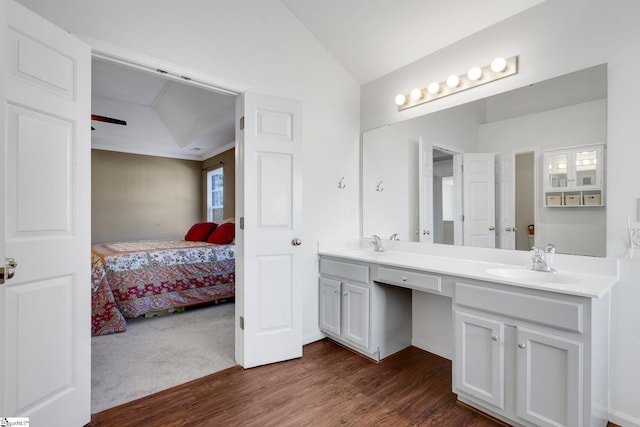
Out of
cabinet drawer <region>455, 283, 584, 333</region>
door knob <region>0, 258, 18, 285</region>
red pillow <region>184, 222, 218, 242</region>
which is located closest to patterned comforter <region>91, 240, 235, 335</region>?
red pillow <region>184, 222, 218, 242</region>

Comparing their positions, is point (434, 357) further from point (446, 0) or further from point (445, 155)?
point (446, 0)

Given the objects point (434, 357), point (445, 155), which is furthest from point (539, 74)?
point (434, 357)

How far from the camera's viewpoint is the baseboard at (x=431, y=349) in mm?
2598

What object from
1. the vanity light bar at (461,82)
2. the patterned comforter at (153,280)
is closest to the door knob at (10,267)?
the patterned comforter at (153,280)

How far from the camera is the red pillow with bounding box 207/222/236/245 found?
455 centimetres

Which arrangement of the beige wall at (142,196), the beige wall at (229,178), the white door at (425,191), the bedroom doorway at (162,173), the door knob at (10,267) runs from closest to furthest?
1. the door knob at (10,267)
2. the bedroom doorway at (162,173)
3. the white door at (425,191)
4. the beige wall at (229,178)
5. the beige wall at (142,196)

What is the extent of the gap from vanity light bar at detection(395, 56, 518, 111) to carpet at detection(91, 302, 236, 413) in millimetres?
2647

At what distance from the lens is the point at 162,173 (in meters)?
6.52

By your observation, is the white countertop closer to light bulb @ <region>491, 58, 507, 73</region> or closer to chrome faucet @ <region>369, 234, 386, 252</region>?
chrome faucet @ <region>369, 234, 386, 252</region>

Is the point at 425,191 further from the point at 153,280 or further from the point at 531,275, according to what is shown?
the point at 153,280

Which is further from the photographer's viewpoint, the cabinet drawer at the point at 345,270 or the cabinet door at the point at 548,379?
the cabinet drawer at the point at 345,270

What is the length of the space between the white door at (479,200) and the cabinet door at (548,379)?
33.1 inches

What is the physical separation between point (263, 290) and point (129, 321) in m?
2.02

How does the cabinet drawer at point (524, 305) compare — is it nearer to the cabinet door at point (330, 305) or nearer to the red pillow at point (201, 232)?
the cabinet door at point (330, 305)
